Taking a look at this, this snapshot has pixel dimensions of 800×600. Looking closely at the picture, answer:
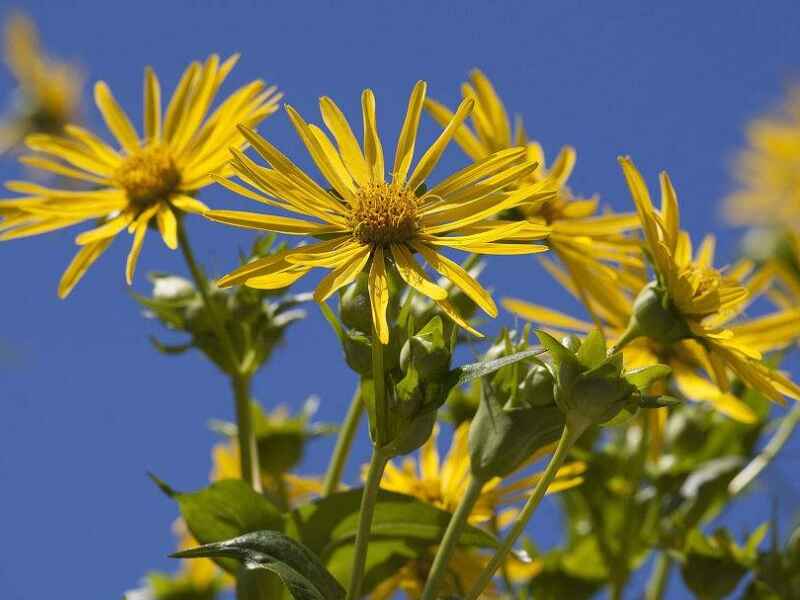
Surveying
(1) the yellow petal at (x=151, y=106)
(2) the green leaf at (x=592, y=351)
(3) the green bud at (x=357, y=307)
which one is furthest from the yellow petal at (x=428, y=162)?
(1) the yellow petal at (x=151, y=106)

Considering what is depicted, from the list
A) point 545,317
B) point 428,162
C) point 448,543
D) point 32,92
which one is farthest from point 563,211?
point 32,92

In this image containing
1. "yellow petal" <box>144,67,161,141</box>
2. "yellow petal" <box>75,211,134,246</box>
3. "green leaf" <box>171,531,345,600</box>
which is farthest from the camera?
"yellow petal" <box>144,67,161,141</box>

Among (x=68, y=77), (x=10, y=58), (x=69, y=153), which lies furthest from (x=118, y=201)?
(x=68, y=77)

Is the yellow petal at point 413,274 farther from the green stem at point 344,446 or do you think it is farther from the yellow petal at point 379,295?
the green stem at point 344,446

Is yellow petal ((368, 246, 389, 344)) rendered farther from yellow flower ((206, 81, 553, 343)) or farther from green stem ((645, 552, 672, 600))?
green stem ((645, 552, 672, 600))

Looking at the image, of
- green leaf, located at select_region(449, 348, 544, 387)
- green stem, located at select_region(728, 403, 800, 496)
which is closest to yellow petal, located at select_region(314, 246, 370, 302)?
→ green leaf, located at select_region(449, 348, 544, 387)

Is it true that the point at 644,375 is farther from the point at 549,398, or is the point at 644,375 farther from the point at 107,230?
the point at 107,230

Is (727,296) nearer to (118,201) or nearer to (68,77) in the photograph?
(118,201)
